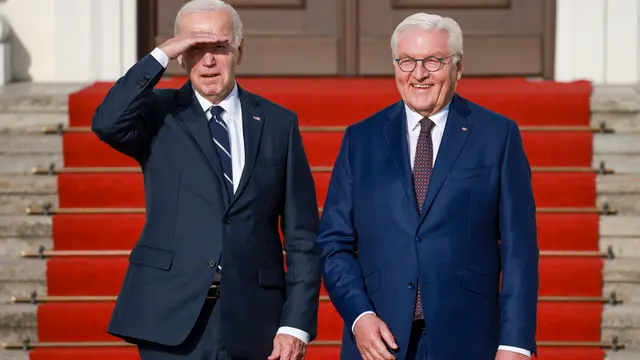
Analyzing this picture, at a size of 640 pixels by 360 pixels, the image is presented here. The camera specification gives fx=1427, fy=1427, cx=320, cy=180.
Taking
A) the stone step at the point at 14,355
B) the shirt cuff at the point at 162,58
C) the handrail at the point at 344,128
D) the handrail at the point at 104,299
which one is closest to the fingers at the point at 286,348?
the shirt cuff at the point at 162,58

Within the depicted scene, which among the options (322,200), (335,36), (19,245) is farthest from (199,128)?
(335,36)

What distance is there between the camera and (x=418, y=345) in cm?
388

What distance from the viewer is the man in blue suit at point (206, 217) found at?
416 cm

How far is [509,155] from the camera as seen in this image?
3.93 meters

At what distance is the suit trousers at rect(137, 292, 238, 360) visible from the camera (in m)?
4.15

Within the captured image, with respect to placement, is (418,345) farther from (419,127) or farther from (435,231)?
(419,127)

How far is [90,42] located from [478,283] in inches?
176

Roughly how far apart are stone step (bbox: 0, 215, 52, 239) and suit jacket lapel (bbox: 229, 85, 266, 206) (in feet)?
8.86

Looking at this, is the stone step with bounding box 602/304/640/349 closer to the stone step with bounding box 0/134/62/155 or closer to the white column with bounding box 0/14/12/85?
the stone step with bounding box 0/134/62/155

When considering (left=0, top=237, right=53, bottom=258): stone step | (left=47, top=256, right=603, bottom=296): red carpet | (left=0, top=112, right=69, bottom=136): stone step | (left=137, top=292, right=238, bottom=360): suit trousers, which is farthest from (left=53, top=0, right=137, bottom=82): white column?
(left=137, top=292, right=238, bottom=360): suit trousers

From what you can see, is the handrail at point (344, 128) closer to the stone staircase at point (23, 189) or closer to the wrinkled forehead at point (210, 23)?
the stone staircase at point (23, 189)

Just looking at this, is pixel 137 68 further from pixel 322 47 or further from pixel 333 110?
pixel 322 47

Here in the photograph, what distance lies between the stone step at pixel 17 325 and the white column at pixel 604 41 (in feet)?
10.6

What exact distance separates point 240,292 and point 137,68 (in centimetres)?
72
